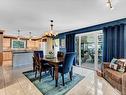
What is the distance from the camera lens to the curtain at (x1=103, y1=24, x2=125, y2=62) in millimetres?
4273

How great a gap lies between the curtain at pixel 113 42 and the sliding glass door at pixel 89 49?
776 mm

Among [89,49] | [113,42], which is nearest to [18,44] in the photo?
[89,49]

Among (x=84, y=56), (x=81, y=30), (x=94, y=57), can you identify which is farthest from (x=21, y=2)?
(x=84, y=56)

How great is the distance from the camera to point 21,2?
8.81ft

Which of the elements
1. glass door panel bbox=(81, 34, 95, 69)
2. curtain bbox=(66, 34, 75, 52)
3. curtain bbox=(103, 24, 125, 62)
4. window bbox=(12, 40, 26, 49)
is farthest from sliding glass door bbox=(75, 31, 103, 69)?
window bbox=(12, 40, 26, 49)

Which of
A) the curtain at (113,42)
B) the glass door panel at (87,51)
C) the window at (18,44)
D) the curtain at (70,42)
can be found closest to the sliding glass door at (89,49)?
the glass door panel at (87,51)

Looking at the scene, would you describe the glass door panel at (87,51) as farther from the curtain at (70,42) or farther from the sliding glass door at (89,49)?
the curtain at (70,42)

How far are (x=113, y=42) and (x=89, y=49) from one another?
6.41 ft

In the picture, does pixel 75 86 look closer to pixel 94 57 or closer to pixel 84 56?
pixel 94 57

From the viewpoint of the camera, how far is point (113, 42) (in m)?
4.55

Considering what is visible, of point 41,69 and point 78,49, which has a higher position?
point 78,49

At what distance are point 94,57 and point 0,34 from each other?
5828 millimetres

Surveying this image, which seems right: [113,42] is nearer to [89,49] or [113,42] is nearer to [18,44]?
[89,49]

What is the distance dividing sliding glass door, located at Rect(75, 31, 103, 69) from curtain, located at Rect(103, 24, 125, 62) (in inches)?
30.6
